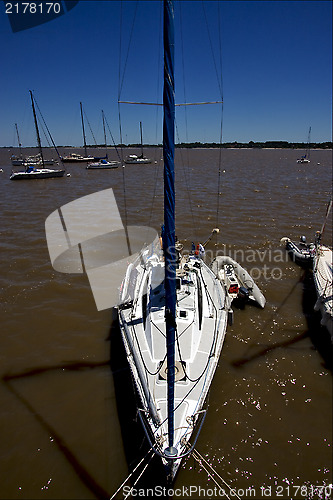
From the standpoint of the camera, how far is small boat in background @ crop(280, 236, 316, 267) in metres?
17.7

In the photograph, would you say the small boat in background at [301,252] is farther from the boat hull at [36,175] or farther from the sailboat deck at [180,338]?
the boat hull at [36,175]

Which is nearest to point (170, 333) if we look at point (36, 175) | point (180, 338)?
point (180, 338)

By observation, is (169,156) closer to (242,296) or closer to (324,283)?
(242,296)

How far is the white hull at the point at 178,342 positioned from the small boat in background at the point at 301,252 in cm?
843

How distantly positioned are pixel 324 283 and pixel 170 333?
12.4 m

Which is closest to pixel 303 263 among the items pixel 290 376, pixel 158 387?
pixel 290 376

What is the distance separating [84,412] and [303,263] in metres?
15.7

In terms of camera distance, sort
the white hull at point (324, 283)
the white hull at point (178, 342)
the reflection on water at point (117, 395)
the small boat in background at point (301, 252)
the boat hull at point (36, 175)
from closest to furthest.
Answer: the white hull at point (178, 342) → the reflection on water at point (117, 395) → the white hull at point (324, 283) → the small boat in background at point (301, 252) → the boat hull at point (36, 175)

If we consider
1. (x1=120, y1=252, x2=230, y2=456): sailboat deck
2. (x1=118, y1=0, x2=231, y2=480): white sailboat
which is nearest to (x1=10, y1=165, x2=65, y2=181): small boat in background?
(x1=118, y1=0, x2=231, y2=480): white sailboat

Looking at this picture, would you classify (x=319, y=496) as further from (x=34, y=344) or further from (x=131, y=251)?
(x=131, y=251)

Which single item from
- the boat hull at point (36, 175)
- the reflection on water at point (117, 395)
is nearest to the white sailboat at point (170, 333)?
the reflection on water at point (117, 395)

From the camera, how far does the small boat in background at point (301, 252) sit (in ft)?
58.0

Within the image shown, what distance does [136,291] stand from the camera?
1143 centimetres

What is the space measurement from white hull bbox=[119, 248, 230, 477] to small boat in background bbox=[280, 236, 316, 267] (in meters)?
8.43
